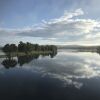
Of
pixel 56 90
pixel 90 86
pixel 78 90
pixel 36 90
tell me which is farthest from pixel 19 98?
pixel 90 86

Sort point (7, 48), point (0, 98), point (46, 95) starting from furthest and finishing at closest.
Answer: point (7, 48)
point (46, 95)
point (0, 98)

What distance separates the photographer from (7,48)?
368 feet

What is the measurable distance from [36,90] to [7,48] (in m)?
88.4

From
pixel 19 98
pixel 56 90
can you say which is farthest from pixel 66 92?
pixel 19 98

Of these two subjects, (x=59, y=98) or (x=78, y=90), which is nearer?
(x=59, y=98)

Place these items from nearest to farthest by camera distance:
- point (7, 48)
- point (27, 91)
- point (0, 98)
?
1. point (0, 98)
2. point (27, 91)
3. point (7, 48)

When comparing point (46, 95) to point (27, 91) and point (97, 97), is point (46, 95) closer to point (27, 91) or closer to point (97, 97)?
point (27, 91)

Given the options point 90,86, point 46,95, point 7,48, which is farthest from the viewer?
point 7,48

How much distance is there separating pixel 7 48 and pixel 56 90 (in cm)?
8889

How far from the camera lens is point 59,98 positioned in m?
23.1

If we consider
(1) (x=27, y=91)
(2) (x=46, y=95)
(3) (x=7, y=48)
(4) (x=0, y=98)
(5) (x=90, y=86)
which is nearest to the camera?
(4) (x=0, y=98)

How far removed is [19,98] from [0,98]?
213cm

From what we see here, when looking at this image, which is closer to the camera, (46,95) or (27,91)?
(46,95)

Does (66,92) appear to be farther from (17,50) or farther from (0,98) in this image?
(17,50)
